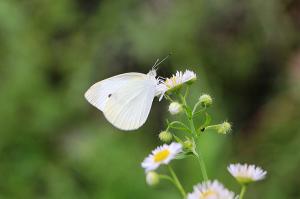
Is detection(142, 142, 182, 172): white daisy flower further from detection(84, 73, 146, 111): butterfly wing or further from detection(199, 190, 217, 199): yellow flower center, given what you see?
detection(84, 73, 146, 111): butterfly wing

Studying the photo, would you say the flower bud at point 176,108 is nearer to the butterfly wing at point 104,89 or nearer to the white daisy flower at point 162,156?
the white daisy flower at point 162,156

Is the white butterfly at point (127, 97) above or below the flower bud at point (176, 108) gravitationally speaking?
above

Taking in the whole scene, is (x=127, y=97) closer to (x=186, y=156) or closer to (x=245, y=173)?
(x=186, y=156)

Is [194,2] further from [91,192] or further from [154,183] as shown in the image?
[154,183]

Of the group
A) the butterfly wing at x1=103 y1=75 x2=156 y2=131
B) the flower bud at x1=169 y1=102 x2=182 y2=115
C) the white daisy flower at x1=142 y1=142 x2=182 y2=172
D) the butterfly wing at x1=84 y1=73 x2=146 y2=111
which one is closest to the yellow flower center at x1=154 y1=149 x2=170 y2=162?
the white daisy flower at x1=142 y1=142 x2=182 y2=172

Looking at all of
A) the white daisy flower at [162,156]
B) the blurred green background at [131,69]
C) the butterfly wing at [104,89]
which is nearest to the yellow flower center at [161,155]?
the white daisy flower at [162,156]

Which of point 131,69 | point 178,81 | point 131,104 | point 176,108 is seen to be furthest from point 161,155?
point 131,69

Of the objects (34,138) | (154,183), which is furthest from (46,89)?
(154,183)
